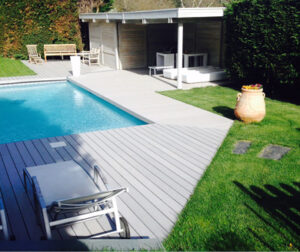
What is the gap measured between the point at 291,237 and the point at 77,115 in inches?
300

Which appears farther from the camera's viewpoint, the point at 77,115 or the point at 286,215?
the point at 77,115

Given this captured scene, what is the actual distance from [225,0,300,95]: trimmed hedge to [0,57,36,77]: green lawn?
9.03 meters

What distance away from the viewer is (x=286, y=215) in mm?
3969

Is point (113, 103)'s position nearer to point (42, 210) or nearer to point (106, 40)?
point (42, 210)

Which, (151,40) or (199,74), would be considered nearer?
(199,74)

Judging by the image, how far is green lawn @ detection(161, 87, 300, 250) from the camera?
351 centimetres

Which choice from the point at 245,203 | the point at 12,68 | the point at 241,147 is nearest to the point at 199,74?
the point at 241,147

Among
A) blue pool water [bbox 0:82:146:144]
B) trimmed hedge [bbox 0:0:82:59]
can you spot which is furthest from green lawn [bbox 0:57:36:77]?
blue pool water [bbox 0:82:146:144]

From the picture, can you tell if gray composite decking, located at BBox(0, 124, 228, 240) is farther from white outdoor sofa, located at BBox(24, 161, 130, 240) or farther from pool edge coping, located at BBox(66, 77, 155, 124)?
pool edge coping, located at BBox(66, 77, 155, 124)

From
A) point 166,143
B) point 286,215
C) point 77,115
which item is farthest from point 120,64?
point 286,215

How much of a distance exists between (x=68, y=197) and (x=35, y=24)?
697 inches

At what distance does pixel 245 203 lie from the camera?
4227 mm

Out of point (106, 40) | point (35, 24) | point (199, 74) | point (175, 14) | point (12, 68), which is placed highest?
point (175, 14)

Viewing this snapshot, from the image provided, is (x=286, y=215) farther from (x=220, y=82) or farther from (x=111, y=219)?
(x=220, y=82)
